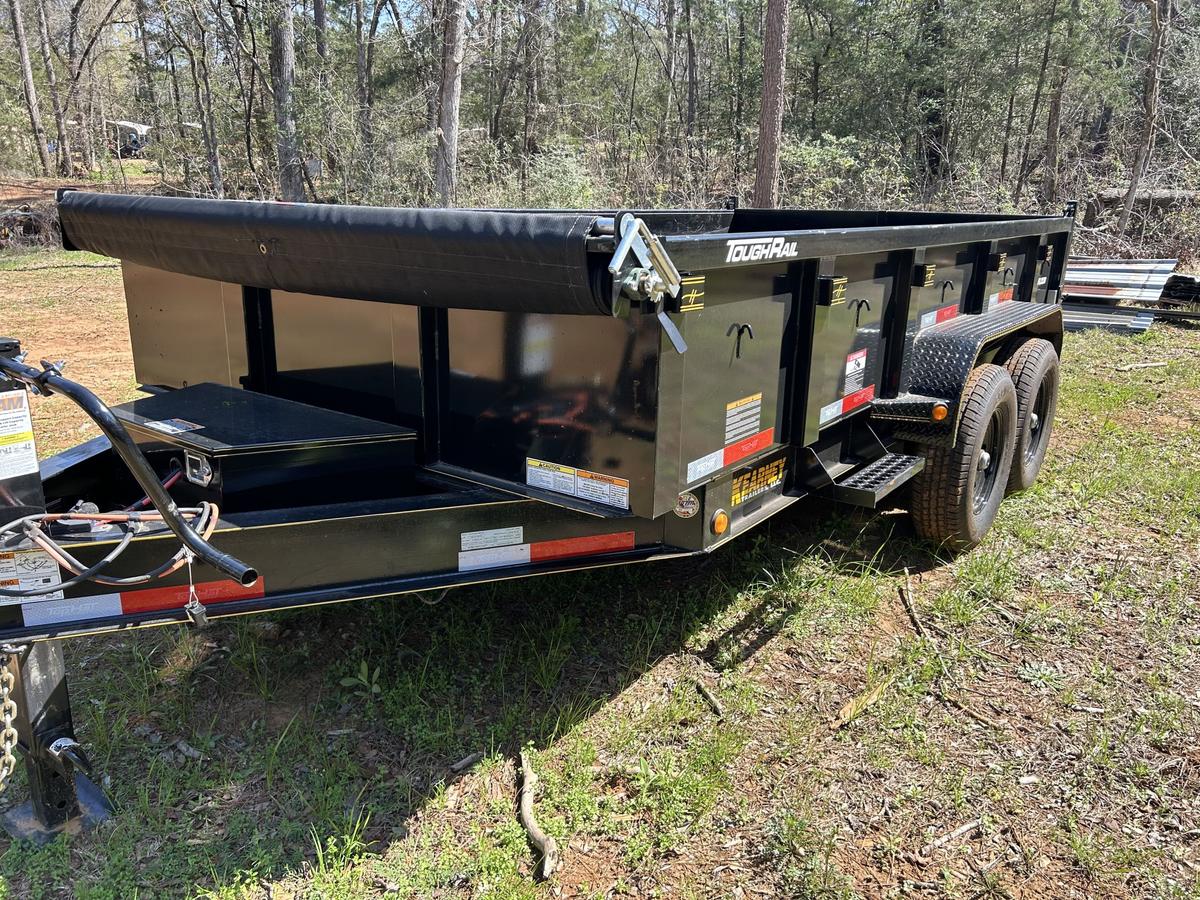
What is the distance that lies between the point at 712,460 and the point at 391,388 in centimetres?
113

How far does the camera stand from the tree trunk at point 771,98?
13453 mm

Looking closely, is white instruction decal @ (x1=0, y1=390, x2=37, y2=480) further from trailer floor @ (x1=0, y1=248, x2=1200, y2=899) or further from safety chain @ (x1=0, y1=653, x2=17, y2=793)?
Answer: trailer floor @ (x1=0, y1=248, x2=1200, y2=899)

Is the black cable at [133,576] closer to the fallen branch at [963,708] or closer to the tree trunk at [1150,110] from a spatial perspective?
the fallen branch at [963,708]

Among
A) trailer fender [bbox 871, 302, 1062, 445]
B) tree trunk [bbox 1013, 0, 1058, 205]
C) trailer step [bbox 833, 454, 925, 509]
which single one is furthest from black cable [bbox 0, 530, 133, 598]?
tree trunk [bbox 1013, 0, 1058, 205]

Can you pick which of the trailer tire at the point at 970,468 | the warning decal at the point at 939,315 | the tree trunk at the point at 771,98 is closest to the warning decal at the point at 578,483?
the trailer tire at the point at 970,468

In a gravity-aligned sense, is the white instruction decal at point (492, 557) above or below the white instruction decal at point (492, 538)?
below

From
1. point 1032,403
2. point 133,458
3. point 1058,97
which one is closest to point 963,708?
point 1032,403

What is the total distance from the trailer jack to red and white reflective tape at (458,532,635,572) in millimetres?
1107

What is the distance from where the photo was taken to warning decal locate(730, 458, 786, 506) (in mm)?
3098

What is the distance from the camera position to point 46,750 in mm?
2498

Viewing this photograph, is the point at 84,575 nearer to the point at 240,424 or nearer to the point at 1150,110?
the point at 240,424

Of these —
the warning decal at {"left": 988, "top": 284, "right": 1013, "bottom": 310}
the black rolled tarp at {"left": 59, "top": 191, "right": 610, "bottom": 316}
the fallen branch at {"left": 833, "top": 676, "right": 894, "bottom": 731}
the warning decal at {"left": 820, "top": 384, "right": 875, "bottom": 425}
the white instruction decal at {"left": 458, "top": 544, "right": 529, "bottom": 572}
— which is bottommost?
the fallen branch at {"left": 833, "top": 676, "right": 894, "bottom": 731}

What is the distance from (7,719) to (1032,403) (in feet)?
14.6

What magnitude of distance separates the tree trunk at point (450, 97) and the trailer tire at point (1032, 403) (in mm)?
11550
